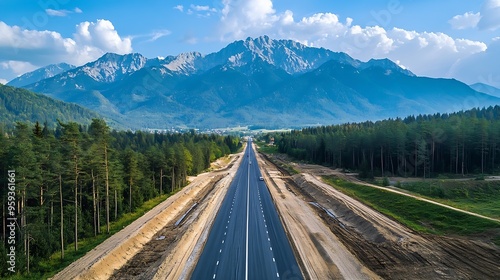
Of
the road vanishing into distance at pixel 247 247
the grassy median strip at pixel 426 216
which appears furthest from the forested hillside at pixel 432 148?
the road vanishing into distance at pixel 247 247

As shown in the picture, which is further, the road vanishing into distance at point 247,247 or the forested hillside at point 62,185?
the forested hillside at point 62,185

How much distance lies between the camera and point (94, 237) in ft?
152

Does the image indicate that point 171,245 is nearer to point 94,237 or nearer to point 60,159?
point 94,237

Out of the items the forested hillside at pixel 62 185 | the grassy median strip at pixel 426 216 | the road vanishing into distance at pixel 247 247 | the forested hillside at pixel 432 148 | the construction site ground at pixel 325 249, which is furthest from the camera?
the forested hillside at pixel 432 148

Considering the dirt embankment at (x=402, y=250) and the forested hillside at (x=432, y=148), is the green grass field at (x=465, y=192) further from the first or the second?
the forested hillside at (x=432, y=148)

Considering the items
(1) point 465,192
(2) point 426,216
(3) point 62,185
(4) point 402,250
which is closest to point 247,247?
(4) point 402,250

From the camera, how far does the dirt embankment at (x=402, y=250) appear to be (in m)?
30.7

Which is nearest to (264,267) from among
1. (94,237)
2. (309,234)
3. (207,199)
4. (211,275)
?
(211,275)

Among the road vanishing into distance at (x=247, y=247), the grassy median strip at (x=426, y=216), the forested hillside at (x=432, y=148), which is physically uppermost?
the forested hillside at (x=432, y=148)

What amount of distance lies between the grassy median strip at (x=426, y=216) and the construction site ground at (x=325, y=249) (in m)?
2.55

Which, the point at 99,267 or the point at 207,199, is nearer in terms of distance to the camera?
the point at 99,267

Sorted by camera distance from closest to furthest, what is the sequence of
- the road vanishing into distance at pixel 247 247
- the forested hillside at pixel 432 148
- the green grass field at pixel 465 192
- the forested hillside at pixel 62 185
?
1. the road vanishing into distance at pixel 247 247
2. the forested hillside at pixel 62 185
3. the green grass field at pixel 465 192
4. the forested hillside at pixel 432 148

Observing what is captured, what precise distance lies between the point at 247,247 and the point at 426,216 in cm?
2696

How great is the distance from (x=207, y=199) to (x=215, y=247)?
33.9 meters
